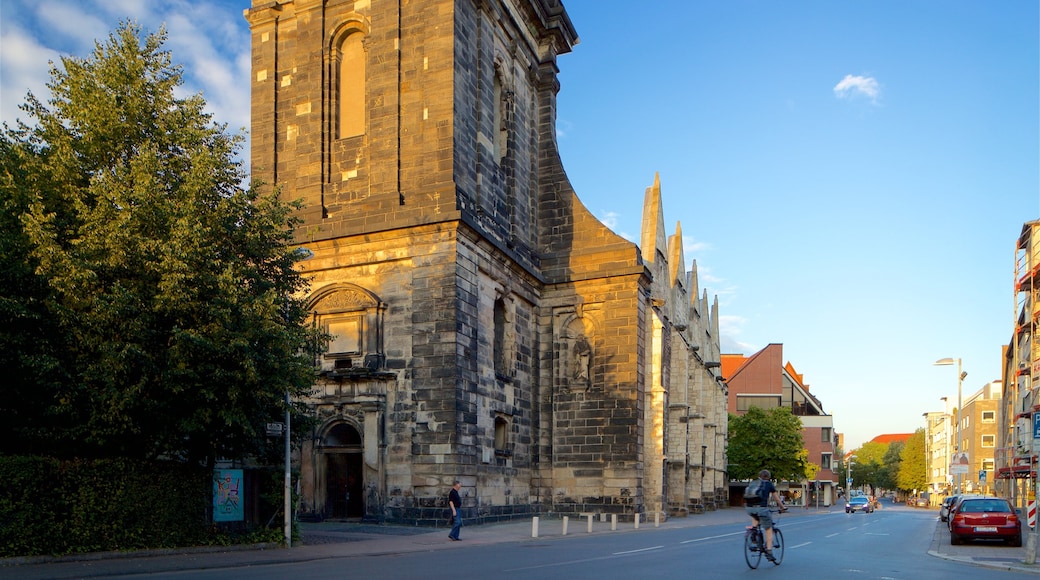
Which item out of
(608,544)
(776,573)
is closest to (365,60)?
(608,544)

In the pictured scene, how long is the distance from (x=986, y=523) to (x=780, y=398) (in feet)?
206

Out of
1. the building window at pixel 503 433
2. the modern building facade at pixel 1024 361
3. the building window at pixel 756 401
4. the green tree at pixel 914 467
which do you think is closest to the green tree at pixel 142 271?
→ the building window at pixel 503 433

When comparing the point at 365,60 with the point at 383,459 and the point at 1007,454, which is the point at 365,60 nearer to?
the point at 383,459

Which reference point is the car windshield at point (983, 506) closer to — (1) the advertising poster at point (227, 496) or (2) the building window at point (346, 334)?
(2) the building window at point (346, 334)

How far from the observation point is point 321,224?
92.6 feet

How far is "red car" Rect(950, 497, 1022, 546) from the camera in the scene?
844 inches

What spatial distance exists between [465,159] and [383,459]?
9752 mm

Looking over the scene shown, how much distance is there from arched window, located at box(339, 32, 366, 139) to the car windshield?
21043mm

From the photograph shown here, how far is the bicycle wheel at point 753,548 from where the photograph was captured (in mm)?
13903

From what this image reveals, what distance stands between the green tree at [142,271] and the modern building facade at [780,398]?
65407 millimetres

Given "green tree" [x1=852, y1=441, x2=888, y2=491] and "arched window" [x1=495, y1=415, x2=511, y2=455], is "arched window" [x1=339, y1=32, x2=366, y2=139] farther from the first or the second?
"green tree" [x1=852, y1=441, x2=888, y2=491]

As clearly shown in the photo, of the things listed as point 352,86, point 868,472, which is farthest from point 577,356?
point 868,472

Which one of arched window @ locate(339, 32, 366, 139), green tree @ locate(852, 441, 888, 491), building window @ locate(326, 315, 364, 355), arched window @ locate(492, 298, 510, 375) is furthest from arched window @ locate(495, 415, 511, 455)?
green tree @ locate(852, 441, 888, 491)

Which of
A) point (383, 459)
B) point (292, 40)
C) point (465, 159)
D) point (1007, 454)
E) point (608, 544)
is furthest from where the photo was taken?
point (1007, 454)
